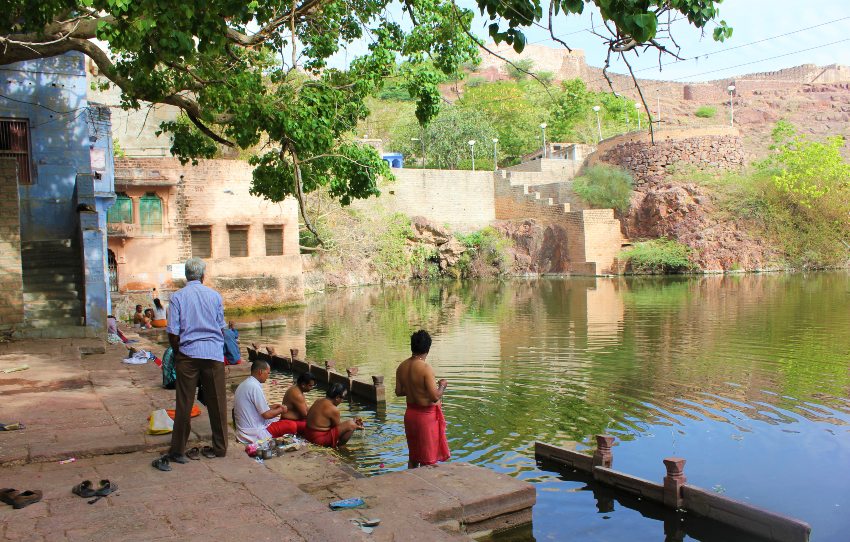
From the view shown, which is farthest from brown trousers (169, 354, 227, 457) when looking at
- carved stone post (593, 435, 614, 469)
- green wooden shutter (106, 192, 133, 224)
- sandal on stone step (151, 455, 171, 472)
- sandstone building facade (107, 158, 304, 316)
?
green wooden shutter (106, 192, 133, 224)

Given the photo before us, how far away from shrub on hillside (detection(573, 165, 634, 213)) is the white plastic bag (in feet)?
126

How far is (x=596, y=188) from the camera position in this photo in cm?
4275

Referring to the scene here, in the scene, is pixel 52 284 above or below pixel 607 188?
below

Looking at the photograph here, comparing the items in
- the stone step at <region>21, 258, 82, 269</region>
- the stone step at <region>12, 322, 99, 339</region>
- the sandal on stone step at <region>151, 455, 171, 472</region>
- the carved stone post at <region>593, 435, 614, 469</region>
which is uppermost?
the stone step at <region>21, 258, 82, 269</region>

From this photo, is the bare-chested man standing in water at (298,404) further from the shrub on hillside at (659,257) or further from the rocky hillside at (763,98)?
the rocky hillside at (763,98)

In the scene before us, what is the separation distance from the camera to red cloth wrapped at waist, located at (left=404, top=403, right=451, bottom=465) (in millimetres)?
7039

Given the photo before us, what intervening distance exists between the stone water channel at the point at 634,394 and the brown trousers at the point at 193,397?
2.42 meters

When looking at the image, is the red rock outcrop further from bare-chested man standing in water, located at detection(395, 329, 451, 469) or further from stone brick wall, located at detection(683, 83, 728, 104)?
stone brick wall, located at detection(683, 83, 728, 104)

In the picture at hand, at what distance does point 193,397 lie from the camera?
19.2ft

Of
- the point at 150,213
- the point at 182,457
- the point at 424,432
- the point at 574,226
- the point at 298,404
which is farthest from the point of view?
the point at 574,226

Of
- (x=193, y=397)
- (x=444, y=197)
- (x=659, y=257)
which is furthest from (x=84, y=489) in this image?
(x=444, y=197)

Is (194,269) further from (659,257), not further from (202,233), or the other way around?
(659,257)

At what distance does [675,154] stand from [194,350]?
41131 mm

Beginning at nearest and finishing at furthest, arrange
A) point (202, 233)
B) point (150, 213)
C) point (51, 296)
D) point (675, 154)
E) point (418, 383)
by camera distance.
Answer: point (418, 383), point (51, 296), point (150, 213), point (202, 233), point (675, 154)
